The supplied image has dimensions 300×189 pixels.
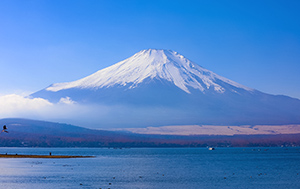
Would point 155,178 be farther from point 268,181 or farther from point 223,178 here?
point 268,181

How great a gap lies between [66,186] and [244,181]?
2296 centimetres

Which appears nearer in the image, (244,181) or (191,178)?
(244,181)

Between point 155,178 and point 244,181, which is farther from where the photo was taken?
point 155,178

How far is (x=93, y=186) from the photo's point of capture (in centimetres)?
5725

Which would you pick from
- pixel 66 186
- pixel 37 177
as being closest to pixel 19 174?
pixel 37 177

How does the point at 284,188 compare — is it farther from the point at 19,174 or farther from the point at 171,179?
the point at 19,174

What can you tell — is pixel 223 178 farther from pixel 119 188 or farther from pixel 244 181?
pixel 119 188

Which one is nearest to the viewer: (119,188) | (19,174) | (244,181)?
(119,188)

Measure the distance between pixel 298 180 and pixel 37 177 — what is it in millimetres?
34341

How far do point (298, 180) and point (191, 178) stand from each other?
14.3m

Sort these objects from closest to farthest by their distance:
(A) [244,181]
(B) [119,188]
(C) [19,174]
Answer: (B) [119,188] < (A) [244,181] < (C) [19,174]

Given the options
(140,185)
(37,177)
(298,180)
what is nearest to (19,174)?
(37,177)

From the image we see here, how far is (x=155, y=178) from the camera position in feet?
227

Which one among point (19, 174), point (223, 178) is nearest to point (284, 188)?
point (223, 178)
